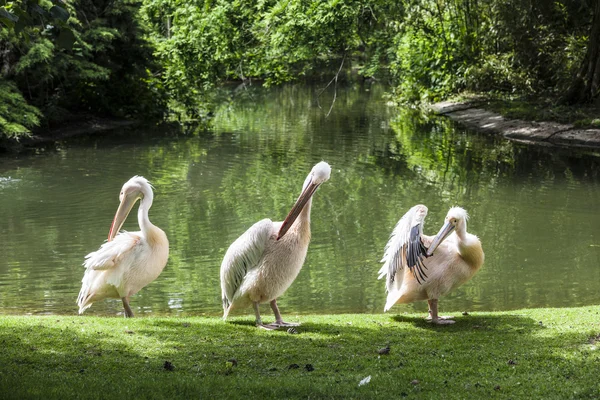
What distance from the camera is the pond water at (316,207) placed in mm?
10688

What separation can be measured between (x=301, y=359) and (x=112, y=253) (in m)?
3.06

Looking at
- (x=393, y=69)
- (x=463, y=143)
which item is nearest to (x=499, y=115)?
(x=463, y=143)

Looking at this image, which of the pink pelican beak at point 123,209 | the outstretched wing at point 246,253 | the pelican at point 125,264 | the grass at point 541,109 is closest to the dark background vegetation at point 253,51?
the grass at point 541,109

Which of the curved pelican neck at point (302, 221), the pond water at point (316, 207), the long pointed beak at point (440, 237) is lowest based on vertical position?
the pond water at point (316, 207)

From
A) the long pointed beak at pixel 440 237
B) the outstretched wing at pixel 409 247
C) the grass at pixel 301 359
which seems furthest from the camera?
the long pointed beak at pixel 440 237

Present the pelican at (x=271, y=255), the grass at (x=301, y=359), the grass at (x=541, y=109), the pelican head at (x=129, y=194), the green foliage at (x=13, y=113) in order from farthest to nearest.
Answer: the grass at (x=541, y=109), the green foliage at (x=13, y=113), the pelican head at (x=129, y=194), the pelican at (x=271, y=255), the grass at (x=301, y=359)

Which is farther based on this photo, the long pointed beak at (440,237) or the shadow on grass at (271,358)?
the long pointed beak at (440,237)

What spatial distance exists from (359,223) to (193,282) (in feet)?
14.1

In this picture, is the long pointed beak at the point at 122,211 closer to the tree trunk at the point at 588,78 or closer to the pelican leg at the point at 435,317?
the pelican leg at the point at 435,317

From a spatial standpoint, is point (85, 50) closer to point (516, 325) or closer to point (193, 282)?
point (193, 282)

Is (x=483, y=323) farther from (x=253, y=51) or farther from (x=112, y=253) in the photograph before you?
(x=253, y=51)

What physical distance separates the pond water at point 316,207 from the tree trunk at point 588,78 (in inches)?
147

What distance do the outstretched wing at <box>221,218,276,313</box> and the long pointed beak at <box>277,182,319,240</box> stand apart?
0.19m

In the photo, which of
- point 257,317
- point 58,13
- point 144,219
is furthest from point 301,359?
point 58,13
